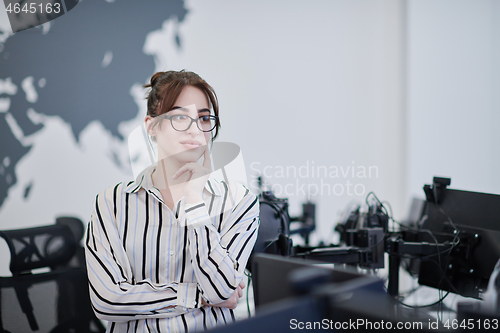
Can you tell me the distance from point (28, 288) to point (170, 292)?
80 cm

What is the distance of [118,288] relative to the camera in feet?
3.93

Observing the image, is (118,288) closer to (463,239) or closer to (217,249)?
(217,249)

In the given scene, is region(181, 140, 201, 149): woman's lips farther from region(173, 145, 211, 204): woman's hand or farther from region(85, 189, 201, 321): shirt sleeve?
region(85, 189, 201, 321): shirt sleeve

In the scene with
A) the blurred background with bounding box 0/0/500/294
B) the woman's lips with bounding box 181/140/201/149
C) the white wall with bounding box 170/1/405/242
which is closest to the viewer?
the woman's lips with bounding box 181/140/201/149

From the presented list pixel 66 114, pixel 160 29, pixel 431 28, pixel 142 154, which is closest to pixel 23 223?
pixel 66 114

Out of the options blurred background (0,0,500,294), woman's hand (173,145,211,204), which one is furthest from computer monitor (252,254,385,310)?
blurred background (0,0,500,294)

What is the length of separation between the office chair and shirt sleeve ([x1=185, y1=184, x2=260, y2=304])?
2.48 ft

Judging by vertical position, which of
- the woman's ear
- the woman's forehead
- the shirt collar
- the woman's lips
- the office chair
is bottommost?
the office chair

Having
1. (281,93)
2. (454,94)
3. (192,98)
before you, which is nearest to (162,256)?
(192,98)

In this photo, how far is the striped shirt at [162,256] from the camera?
1.20 metres

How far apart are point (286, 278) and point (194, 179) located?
0.64 m

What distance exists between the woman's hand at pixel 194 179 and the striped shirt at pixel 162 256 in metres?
0.03

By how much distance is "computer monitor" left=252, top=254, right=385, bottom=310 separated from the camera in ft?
2.14

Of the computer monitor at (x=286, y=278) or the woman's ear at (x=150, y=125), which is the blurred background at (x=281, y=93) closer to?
the woman's ear at (x=150, y=125)
